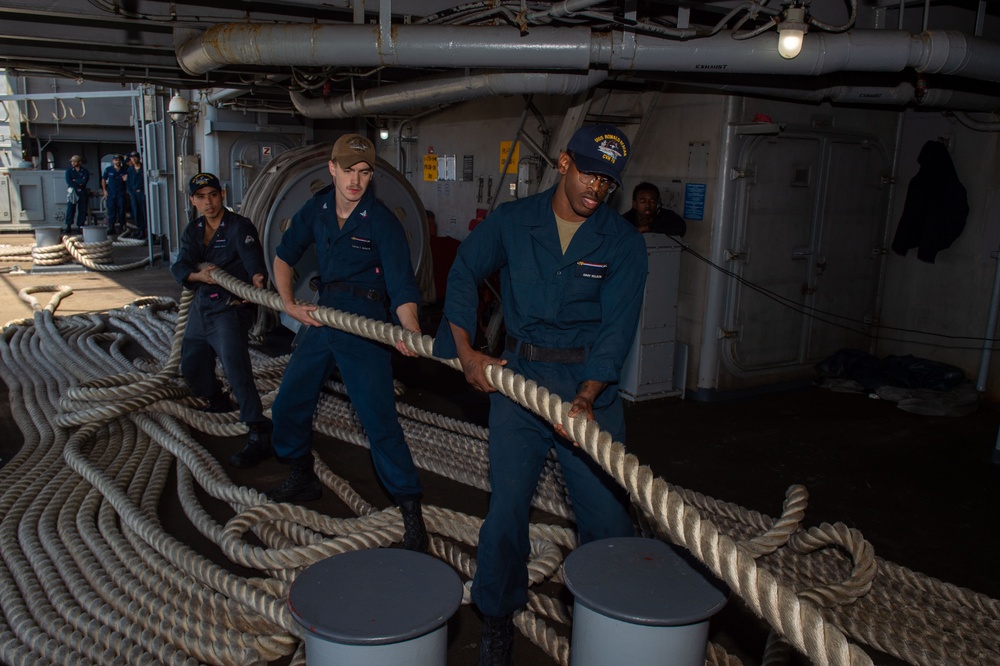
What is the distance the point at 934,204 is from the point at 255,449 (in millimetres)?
6308

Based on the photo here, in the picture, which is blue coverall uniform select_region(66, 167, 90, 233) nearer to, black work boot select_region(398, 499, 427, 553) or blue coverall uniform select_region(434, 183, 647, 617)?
black work boot select_region(398, 499, 427, 553)

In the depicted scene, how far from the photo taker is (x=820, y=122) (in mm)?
7172

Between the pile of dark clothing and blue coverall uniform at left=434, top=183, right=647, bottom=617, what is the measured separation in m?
4.95

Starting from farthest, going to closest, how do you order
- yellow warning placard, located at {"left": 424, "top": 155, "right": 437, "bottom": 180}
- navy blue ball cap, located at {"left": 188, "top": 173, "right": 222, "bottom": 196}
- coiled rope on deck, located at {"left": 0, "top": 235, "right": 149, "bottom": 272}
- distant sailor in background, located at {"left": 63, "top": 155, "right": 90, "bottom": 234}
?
1. distant sailor in background, located at {"left": 63, "top": 155, "right": 90, "bottom": 234}
2. coiled rope on deck, located at {"left": 0, "top": 235, "right": 149, "bottom": 272}
3. yellow warning placard, located at {"left": 424, "top": 155, "right": 437, "bottom": 180}
4. navy blue ball cap, located at {"left": 188, "top": 173, "right": 222, "bottom": 196}

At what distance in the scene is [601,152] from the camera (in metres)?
2.76

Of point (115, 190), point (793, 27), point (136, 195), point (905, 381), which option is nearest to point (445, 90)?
point (793, 27)

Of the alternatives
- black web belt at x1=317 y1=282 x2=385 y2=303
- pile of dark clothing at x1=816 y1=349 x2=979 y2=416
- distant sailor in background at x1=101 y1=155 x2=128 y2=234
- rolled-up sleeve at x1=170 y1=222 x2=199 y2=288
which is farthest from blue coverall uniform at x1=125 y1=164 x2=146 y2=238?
black web belt at x1=317 y1=282 x2=385 y2=303

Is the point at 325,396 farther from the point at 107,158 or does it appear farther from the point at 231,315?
the point at 107,158

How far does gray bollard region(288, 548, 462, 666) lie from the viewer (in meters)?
2.15

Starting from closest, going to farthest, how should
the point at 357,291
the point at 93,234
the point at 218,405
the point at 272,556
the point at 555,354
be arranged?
the point at 555,354, the point at 272,556, the point at 357,291, the point at 218,405, the point at 93,234

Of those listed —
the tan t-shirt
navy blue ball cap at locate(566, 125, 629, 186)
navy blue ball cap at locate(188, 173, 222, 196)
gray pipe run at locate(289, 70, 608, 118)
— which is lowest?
the tan t-shirt

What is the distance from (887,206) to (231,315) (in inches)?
244

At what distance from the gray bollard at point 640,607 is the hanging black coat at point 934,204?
611 centimetres

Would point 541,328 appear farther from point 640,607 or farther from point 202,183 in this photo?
point 202,183
